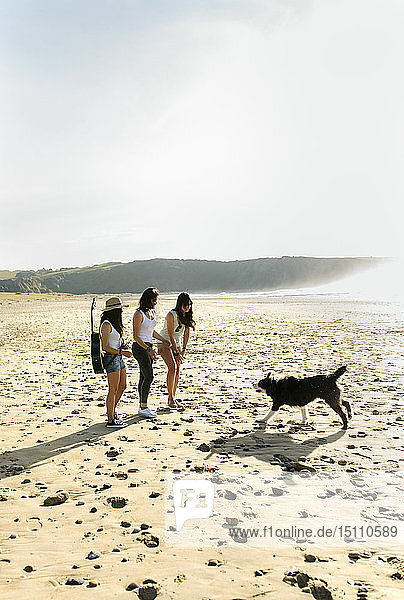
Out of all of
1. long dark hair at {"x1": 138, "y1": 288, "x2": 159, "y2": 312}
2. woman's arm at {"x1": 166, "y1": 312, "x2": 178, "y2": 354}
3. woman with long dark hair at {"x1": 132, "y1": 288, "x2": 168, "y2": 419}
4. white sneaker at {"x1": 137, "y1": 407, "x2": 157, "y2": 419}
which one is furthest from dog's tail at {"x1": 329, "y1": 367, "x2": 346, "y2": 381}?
long dark hair at {"x1": 138, "y1": 288, "x2": 159, "y2": 312}

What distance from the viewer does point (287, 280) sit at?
6693 inches

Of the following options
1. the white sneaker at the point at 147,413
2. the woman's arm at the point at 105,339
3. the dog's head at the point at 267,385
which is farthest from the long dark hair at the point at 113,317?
the dog's head at the point at 267,385

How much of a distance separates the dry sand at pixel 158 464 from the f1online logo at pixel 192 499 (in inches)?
9.2

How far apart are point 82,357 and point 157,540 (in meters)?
13.5

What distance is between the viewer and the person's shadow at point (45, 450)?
22.8 feet

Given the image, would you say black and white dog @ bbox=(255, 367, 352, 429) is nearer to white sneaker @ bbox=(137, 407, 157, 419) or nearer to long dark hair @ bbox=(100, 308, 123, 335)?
white sneaker @ bbox=(137, 407, 157, 419)

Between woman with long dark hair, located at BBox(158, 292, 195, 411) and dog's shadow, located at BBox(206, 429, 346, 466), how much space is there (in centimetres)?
225

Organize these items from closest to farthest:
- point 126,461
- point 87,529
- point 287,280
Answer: point 87,529, point 126,461, point 287,280

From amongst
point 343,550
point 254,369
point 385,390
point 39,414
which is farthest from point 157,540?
point 254,369

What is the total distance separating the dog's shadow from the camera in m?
7.36

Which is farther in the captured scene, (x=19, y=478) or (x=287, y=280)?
(x=287, y=280)

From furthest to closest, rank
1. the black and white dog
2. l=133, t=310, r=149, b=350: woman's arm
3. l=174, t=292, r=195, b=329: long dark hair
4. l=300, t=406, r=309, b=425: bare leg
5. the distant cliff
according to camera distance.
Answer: the distant cliff < l=174, t=292, r=195, b=329: long dark hair < l=133, t=310, r=149, b=350: woman's arm < l=300, t=406, r=309, b=425: bare leg < the black and white dog

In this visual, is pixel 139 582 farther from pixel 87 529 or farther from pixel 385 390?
pixel 385 390

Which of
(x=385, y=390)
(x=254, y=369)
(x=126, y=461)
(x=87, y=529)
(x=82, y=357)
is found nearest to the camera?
(x=87, y=529)
